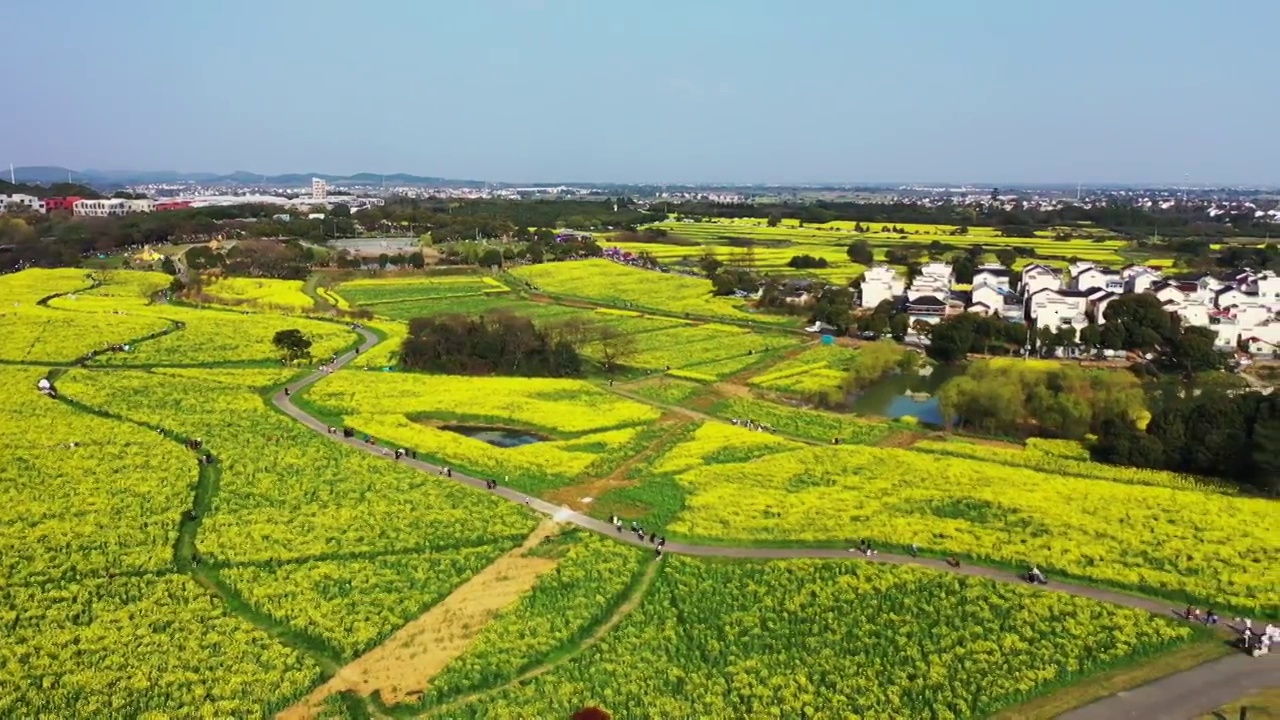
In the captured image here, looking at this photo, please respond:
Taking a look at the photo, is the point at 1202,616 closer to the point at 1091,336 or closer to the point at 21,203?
the point at 1091,336

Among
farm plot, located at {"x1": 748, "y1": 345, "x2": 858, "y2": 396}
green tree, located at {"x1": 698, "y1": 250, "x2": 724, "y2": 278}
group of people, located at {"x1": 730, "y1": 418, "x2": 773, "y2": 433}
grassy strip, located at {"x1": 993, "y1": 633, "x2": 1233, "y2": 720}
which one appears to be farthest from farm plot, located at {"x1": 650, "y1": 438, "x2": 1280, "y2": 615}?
green tree, located at {"x1": 698, "y1": 250, "x2": 724, "y2": 278}

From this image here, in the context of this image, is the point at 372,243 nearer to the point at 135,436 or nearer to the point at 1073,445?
the point at 135,436

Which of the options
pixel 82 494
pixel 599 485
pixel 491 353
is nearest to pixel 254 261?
pixel 491 353

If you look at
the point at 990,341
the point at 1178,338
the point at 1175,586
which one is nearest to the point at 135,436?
the point at 1175,586

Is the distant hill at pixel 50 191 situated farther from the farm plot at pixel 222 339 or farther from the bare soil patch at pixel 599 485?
the bare soil patch at pixel 599 485

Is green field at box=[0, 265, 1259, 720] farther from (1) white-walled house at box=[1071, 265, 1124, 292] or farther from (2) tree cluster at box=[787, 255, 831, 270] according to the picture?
(2) tree cluster at box=[787, 255, 831, 270]
